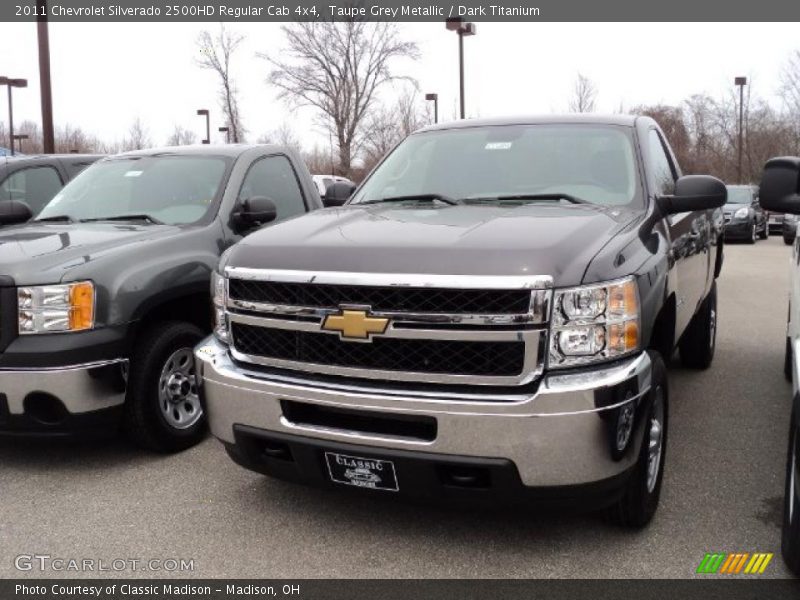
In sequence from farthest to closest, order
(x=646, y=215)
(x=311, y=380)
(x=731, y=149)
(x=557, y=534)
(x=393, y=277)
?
(x=731, y=149) < (x=646, y=215) < (x=557, y=534) < (x=311, y=380) < (x=393, y=277)

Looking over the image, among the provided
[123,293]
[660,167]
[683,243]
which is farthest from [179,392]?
→ [660,167]

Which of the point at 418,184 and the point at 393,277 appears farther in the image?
the point at 418,184

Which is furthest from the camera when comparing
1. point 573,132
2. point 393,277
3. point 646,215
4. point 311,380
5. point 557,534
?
point 573,132

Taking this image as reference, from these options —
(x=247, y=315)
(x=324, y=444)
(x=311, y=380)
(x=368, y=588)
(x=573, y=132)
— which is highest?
(x=573, y=132)

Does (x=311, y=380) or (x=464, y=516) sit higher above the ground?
(x=311, y=380)

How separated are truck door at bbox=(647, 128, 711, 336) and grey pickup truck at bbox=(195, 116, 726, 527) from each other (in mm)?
403

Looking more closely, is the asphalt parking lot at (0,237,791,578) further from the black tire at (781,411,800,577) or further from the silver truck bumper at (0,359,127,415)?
the silver truck bumper at (0,359,127,415)

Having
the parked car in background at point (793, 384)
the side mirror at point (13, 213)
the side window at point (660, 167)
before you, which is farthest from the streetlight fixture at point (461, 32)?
the parked car in background at point (793, 384)

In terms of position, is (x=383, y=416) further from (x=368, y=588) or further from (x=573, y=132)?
(x=573, y=132)

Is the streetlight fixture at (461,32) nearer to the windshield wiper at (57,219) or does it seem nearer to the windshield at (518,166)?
the windshield wiper at (57,219)

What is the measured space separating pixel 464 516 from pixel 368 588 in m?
0.71

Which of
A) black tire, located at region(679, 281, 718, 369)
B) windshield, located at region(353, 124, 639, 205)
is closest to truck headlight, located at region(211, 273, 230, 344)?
windshield, located at region(353, 124, 639, 205)

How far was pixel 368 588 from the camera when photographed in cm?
301

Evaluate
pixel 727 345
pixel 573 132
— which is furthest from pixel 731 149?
pixel 573 132
